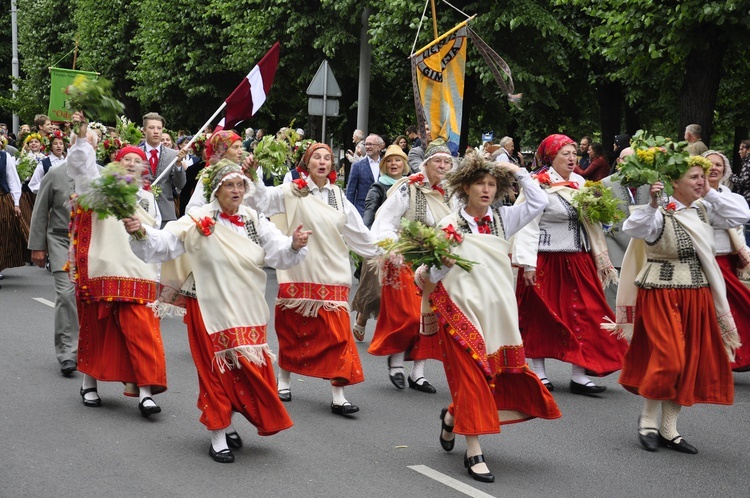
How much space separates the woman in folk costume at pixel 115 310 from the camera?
320 inches

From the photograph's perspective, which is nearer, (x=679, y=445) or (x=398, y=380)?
(x=679, y=445)

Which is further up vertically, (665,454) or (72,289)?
(72,289)

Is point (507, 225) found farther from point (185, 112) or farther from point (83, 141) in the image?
point (185, 112)

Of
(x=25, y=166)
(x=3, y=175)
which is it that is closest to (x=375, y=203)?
(x=3, y=175)

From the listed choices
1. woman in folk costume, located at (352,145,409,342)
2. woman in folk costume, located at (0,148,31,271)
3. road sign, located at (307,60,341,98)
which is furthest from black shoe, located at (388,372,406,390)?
road sign, located at (307,60,341,98)

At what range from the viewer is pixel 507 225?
7.23 m

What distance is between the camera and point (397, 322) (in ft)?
30.6

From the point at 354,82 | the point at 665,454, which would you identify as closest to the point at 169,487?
the point at 665,454

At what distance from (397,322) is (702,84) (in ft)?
35.1

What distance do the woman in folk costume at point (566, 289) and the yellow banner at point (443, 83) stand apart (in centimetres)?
329

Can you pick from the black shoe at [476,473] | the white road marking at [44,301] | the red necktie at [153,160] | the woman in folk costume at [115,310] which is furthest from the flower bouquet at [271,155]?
the white road marking at [44,301]

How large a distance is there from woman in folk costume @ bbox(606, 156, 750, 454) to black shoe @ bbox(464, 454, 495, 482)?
1.40 m

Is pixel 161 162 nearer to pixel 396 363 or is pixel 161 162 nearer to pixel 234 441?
pixel 396 363

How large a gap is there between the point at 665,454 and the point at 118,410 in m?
3.86
